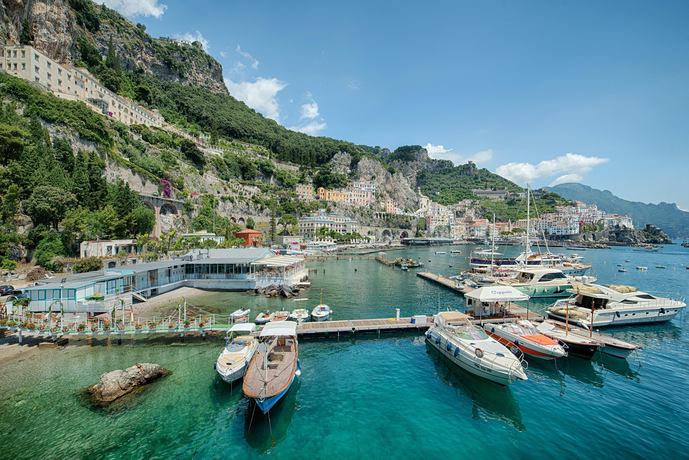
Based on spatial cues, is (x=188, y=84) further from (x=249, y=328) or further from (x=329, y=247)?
(x=249, y=328)

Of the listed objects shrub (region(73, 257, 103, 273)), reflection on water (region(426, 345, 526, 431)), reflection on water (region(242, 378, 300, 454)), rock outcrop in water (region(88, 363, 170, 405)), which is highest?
shrub (region(73, 257, 103, 273))

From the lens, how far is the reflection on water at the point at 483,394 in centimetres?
1385

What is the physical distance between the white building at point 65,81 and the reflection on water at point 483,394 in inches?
3084

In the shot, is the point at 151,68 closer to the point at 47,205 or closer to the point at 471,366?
the point at 47,205

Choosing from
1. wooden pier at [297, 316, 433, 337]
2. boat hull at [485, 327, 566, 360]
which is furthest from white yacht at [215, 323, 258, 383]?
boat hull at [485, 327, 566, 360]

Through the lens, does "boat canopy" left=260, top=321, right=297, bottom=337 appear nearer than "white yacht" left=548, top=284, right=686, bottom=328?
Yes

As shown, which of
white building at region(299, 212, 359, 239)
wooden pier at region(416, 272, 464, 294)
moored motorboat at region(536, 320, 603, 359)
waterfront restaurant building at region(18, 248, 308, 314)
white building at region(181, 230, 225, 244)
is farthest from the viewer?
white building at region(299, 212, 359, 239)

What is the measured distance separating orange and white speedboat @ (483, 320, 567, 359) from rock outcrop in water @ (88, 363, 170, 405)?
21811 millimetres

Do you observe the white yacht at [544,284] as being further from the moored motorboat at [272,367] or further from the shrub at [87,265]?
the shrub at [87,265]

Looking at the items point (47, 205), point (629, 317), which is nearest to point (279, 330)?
point (629, 317)

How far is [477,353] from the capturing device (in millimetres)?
16688

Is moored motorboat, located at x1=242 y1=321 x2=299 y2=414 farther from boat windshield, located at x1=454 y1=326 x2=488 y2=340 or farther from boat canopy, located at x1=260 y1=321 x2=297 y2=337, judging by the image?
boat windshield, located at x1=454 y1=326 x2=488 y2=340

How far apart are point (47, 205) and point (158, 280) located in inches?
637

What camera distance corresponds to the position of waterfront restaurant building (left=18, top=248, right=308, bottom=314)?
23266 mm
